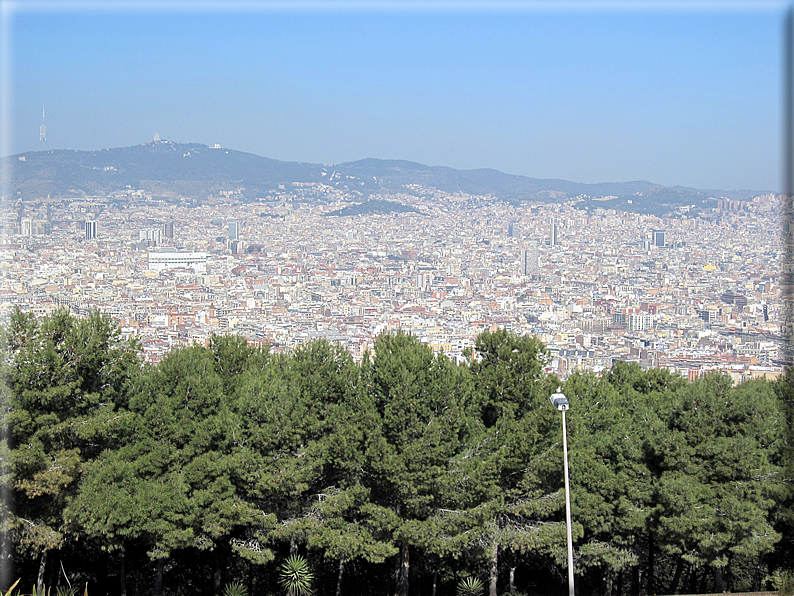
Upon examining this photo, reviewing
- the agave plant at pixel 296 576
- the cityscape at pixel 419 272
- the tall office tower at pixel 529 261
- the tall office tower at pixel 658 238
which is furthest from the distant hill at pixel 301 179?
the agave plant at pixel 296 576

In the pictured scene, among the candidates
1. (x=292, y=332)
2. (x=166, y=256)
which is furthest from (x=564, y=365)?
(x=166, y=256)

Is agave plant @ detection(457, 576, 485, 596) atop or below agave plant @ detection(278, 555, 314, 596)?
below

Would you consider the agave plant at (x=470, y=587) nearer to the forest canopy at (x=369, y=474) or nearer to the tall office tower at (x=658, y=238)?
the forest canopy at (x=369, y=474)

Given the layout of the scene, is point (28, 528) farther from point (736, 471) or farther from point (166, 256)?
point (166, 256)

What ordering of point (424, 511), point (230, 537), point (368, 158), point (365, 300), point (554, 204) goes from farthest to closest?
point (368, 158) < point (554, 204) < point (365, 300) < point (230, 537) < point (424, 511)

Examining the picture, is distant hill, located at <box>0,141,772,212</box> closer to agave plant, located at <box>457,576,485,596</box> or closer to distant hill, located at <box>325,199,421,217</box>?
distant hill, located at <box>325,199,421,217</box>

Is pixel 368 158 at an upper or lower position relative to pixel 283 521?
upper

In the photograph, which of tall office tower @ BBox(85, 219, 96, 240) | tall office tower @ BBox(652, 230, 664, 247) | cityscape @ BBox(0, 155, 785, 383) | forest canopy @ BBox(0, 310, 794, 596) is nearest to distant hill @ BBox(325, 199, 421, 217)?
cityscape @ BBox(0, 155, 785, 383)
